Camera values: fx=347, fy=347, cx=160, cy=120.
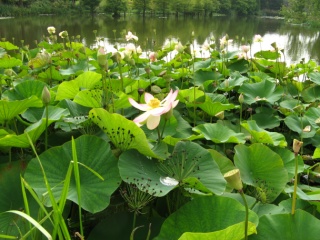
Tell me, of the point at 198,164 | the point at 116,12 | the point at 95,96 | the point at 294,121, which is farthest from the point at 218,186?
the point at 116,12

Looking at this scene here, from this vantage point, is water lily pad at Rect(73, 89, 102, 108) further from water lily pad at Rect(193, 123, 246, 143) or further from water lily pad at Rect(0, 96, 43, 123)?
water lily pad at Rect(193, 123, 246, 143)

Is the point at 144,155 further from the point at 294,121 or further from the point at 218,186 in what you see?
the point at 294,121

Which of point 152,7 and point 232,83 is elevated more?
point 232,83

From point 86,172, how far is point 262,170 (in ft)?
1.10

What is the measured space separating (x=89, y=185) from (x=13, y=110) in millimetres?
243

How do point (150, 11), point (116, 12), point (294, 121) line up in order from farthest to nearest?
1. point (150, 11)
2. point (116, 12)
3. point (294, 121)

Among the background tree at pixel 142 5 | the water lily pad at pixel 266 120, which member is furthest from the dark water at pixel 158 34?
the background tree at pixel 142 5

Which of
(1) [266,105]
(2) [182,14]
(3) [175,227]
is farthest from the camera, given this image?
(2) [182,14]

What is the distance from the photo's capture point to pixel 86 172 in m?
0.58

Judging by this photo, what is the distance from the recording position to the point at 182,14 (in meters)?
27.5

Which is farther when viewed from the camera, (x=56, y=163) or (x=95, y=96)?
(x=95, y=96)

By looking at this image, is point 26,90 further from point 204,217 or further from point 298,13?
point 298,13

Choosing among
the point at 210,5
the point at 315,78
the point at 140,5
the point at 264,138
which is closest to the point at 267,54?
the point at 315,78

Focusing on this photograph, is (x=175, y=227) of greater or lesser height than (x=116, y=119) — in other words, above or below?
below
